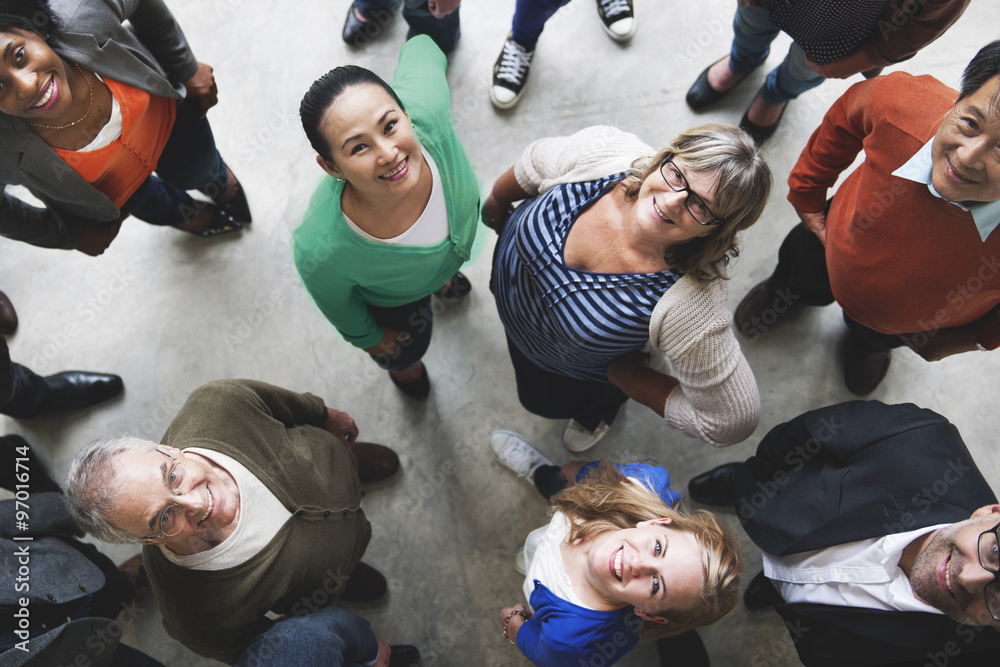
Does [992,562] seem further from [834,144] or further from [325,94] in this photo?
[325,94]

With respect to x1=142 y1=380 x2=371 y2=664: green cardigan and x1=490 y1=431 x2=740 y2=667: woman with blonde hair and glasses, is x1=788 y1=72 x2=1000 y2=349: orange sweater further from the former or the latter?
x1=142 y1=380 x2=371 y2=664: green cardigan

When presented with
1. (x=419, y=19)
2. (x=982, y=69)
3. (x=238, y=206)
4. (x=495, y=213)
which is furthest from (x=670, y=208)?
(x=238, y=206)

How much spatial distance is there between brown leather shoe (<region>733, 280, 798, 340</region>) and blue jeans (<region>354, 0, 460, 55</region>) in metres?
2.16

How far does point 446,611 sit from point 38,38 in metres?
2.93

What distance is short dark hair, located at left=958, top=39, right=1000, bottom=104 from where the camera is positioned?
62.0 inches

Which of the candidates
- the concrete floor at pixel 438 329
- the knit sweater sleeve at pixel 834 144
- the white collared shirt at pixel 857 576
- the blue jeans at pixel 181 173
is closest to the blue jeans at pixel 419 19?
the concrete floor at pixel 438 329

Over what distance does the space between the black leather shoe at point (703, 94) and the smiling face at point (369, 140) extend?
2312 mm

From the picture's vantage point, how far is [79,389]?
3.24 m

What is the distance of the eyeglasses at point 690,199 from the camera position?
1787mm

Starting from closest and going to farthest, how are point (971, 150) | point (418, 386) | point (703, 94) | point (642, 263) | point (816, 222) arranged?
1. point (971, 150)
2. point (642, 263)
3. point (816, 222)
4. point (418, 386)
5. point (703, 94)

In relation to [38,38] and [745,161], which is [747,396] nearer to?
[745,161]

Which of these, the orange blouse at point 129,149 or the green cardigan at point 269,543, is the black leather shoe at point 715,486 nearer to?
the green cardigan at point 269,543

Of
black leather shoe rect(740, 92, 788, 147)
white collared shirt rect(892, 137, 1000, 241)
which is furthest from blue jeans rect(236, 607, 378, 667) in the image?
black leather shoe rect(740, 92, 788, 147)

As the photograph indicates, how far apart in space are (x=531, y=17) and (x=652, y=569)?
2808mm
